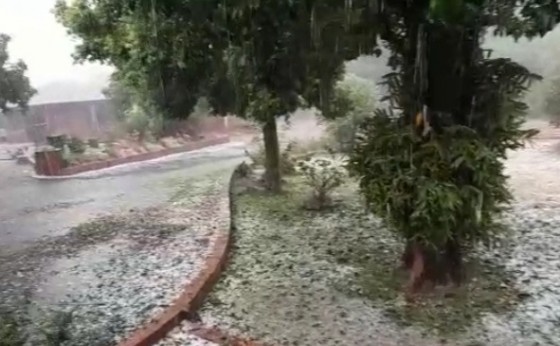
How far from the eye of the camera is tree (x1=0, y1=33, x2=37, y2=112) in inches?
397

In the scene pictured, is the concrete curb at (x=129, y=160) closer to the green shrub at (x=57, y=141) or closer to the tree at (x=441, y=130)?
the green shrub at (x=57, y=141)

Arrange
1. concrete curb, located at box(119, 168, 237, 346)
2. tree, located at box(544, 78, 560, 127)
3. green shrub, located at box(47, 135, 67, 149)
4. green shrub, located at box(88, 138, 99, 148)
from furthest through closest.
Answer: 1. green shrub, located at box(88, 138, 99, 148)
2. green shrub, located at box(47, 135, 67, 149)
3. tree, located at box(544, 78, 560, 127)
4. concrete curb, located at box(119, 168, 237, 346)

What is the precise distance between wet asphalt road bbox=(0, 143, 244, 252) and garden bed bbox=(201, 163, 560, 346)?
1.99 m

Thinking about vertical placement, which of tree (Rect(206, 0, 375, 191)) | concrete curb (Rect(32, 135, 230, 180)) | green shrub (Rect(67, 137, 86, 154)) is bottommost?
concrete curb (Rect(32, 135, 230, 180))

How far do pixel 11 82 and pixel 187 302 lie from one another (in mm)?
8405

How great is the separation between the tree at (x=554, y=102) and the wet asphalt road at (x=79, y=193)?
16.6 feet

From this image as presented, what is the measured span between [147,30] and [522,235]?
310 cm

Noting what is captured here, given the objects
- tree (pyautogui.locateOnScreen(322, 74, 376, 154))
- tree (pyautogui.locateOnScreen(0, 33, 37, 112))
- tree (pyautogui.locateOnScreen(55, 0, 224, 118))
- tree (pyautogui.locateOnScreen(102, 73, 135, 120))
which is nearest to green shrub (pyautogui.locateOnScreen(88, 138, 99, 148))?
tree (pyautogui.locateOnScreen(102, 73, 135, 120))

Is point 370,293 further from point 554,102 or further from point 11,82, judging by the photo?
point 11,82

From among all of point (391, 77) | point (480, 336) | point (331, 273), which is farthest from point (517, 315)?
point (391, 77)

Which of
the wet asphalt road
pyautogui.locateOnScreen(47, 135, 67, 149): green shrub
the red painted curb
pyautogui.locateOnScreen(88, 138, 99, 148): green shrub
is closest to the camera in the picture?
the wet asphalt road

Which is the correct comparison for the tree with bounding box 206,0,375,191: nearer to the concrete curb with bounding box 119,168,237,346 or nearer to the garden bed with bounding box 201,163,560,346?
the garden bed with bounding box 201,163,560,346

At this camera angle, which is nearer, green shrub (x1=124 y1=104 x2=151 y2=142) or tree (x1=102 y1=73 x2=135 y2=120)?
green shrub (x1=124 y1=104 x2=151 y2=142)

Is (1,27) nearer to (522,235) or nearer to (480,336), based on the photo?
(522,235)
